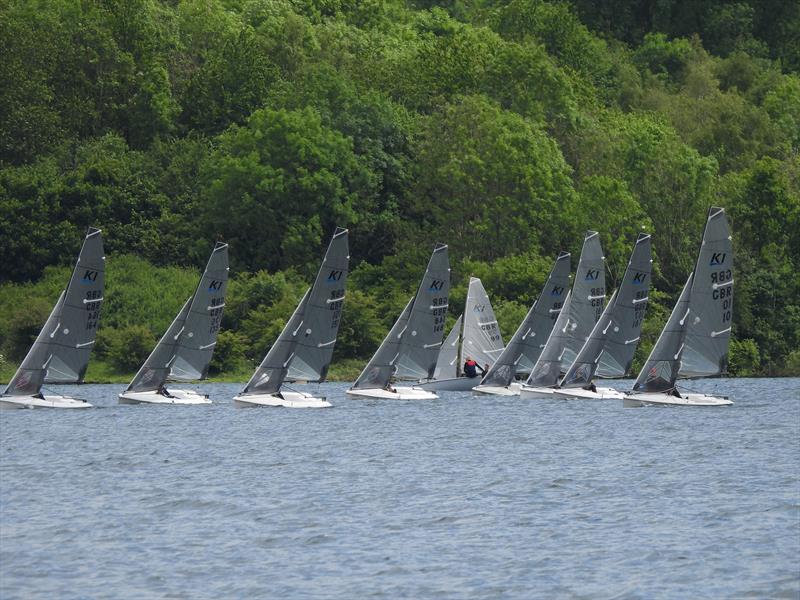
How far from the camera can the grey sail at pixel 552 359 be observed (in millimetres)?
73562

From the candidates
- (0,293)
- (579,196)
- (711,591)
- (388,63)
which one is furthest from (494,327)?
(711,591)

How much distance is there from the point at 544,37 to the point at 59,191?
48.6 meters

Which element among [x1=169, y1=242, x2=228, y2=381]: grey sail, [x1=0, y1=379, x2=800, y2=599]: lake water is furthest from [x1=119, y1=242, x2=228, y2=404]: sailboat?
[x1=0, y1=379, x2=800, y2=599]: lake water

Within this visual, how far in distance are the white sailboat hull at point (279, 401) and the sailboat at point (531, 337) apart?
12.2 m

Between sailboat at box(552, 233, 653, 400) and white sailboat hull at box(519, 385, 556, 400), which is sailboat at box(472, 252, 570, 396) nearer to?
white sailboat hull at box(519, 385, 556, 400)

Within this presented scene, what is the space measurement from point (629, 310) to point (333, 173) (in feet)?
→ 121

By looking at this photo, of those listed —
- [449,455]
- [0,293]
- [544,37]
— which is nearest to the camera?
[449,455]

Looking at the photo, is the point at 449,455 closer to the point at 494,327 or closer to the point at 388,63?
the point at 494,327

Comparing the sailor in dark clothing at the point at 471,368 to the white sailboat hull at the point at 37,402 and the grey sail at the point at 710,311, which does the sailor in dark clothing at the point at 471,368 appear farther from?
the white sailboat hull at the point at 37,402

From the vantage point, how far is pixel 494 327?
83.8 m

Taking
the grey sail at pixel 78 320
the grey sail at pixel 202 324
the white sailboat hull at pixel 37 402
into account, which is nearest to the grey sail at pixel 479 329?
the grey sail at pixel 202 324

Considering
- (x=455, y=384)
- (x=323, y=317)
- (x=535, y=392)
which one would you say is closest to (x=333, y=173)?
(x=455, y=384)

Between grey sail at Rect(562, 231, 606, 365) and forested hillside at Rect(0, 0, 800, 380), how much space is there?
753 inches

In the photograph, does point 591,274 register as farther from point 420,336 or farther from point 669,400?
point 669,400
